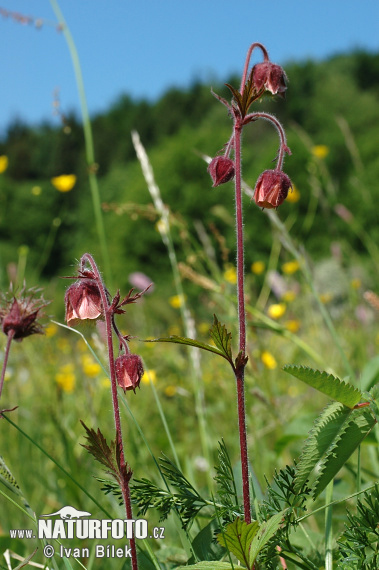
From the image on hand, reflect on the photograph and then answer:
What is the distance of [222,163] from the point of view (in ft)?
1.69

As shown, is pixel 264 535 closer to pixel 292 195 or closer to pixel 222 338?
pixel 222 338

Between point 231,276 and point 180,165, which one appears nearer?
point 231,276

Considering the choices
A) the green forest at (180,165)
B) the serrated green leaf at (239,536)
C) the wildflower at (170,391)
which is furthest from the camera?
the green forest at (180,165)

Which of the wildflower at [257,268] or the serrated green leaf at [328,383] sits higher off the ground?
the wildflower at [257,268]

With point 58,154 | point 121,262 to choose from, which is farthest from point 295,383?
point 58,154

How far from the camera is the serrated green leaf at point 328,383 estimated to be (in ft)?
1.52

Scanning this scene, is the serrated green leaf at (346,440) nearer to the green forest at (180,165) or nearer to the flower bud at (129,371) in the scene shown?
the flower bud at (129,371)

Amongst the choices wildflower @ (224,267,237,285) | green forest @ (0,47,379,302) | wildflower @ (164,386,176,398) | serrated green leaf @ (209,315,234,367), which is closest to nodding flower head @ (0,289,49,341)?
serrated green leaf @ (209,315,234,367)

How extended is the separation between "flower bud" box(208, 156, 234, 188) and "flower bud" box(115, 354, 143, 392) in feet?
0.57

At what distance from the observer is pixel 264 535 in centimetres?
44

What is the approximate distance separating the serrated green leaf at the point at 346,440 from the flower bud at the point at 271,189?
0.65 feet

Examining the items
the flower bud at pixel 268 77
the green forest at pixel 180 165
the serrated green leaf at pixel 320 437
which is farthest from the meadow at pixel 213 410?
the green forest at pixel 180 165

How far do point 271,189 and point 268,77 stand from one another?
0.11 metres

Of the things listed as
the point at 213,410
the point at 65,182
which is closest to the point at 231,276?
the point at 213,410
